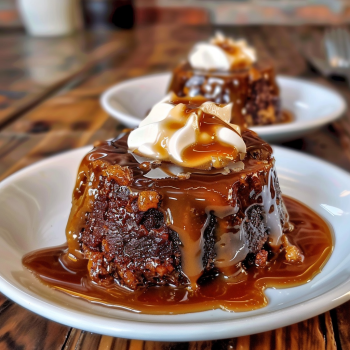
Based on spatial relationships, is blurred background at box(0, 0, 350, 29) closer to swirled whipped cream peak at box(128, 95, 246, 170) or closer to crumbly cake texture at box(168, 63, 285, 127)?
crumbly cake texture at box(168, 63, 285, 127)

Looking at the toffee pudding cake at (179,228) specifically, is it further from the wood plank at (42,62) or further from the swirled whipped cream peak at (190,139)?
the wood plank at (42,62)

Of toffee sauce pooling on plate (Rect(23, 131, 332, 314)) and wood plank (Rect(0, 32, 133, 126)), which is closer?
toffee sauce pooling on plate (Rect(23, 131, 332, 314))

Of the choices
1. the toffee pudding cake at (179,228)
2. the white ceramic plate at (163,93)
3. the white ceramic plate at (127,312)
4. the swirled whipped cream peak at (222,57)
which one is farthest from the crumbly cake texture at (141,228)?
the swirled whipped cream peak at (222,57)

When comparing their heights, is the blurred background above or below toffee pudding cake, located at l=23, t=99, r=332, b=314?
below

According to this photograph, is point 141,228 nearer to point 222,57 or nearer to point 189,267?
point 189,267

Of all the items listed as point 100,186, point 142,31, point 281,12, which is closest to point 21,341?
point 100,186

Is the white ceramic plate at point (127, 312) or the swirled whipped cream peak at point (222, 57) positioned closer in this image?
the white ceramic plate at point (127, 312)

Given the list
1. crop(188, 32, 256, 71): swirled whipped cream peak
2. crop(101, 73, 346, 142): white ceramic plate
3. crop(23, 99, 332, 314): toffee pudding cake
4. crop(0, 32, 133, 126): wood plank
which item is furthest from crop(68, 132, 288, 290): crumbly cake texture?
crop(0, 32, 133, 126): wood plank
